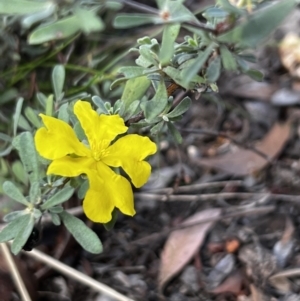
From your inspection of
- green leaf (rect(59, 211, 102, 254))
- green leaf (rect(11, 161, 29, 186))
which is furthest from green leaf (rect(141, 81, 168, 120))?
green leaf (rect(11, 161, 29, 186))

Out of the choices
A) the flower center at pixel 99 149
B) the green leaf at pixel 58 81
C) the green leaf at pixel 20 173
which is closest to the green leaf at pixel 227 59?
the flower center at pixel 99 149

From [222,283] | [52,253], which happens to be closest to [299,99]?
[222,283]

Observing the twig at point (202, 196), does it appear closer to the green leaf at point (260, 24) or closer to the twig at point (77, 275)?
the twig at point (77, 275)

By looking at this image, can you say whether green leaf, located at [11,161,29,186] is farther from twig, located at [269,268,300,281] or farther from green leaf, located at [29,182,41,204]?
twig, located at [269,268,300,281]

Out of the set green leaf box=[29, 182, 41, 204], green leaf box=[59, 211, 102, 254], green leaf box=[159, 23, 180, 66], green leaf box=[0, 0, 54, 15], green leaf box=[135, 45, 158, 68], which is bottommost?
green leaf box=[59, 211, 102, 254]

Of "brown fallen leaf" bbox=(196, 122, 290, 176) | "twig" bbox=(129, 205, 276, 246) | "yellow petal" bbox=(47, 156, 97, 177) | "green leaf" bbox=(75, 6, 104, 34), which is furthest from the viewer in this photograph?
"brown fallen leaf" bbox=(196, 122, 290, 176)

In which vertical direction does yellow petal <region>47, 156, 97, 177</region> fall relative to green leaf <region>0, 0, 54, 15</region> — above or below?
below

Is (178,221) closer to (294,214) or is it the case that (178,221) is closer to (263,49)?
(294,214)
